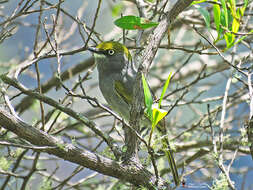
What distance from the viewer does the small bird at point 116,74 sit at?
2826 mm

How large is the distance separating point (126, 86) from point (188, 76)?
7.27 feet

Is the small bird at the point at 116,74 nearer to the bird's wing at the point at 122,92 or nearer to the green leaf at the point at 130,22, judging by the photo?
the bird's wing at the point at 122,92

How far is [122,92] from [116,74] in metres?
0.22

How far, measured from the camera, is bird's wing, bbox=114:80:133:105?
9.18 ft

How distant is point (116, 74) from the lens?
2.98m

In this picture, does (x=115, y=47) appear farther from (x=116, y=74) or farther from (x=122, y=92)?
(x=122, y=92)

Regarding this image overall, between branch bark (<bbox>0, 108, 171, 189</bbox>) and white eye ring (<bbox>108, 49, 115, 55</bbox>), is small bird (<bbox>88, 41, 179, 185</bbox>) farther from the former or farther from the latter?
branch bark (<bbox>0, 108, 171, 189</bbox>)

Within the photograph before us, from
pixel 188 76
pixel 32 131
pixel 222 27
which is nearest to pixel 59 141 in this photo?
pixel 32 131

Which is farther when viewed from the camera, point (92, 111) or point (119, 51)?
point (92, 111)

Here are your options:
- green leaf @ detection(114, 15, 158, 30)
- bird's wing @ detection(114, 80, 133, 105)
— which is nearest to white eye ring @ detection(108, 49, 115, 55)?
bird's wing @ detection(114, 80, 133, 105)

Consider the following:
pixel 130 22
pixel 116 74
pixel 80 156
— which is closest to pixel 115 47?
pixel 116 74

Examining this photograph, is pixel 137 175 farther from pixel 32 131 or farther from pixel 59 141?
pixel 32 131

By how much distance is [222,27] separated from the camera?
1.76m

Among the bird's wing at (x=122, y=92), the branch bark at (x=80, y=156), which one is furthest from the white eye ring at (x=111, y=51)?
the branch bark at (x=80, y=156)
